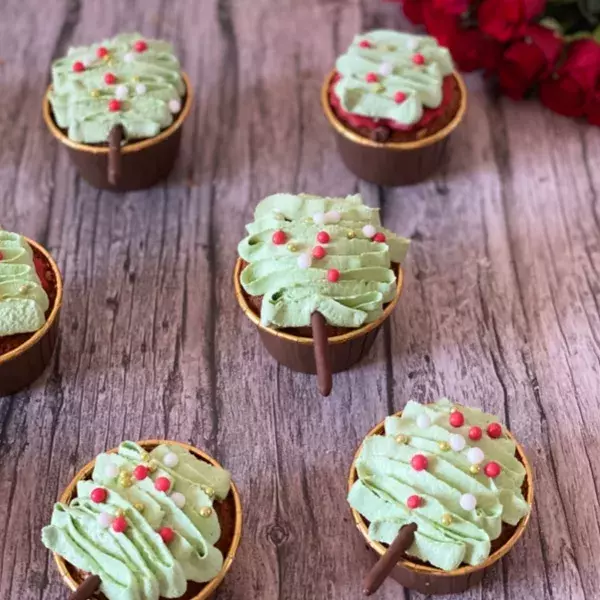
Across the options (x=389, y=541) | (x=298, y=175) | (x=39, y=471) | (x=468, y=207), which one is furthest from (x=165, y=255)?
(x=389, y=541)

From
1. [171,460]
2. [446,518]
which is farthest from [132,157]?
[446,518]

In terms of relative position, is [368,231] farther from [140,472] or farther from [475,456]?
[140,472]

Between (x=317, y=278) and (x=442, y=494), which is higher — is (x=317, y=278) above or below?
above

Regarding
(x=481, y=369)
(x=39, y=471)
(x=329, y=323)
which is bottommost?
(x=39, y=471)

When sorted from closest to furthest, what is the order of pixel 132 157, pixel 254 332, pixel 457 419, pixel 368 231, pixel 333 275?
pixel 457 419, pixel 333 275, pixel 368 231, pixel 254 332, pixel 132 157

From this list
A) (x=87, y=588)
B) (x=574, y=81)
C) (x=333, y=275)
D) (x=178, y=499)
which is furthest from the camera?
(x=574, y=81)

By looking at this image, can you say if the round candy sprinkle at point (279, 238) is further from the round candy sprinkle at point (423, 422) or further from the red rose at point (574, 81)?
the red rose at point (574, 81)

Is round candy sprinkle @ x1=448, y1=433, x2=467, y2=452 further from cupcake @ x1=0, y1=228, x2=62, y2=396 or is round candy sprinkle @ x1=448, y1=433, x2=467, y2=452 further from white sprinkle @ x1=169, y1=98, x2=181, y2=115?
white sprinkle @ x1=169, y1=98, x2=181, y2=115

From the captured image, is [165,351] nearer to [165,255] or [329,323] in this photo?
[165,255]
